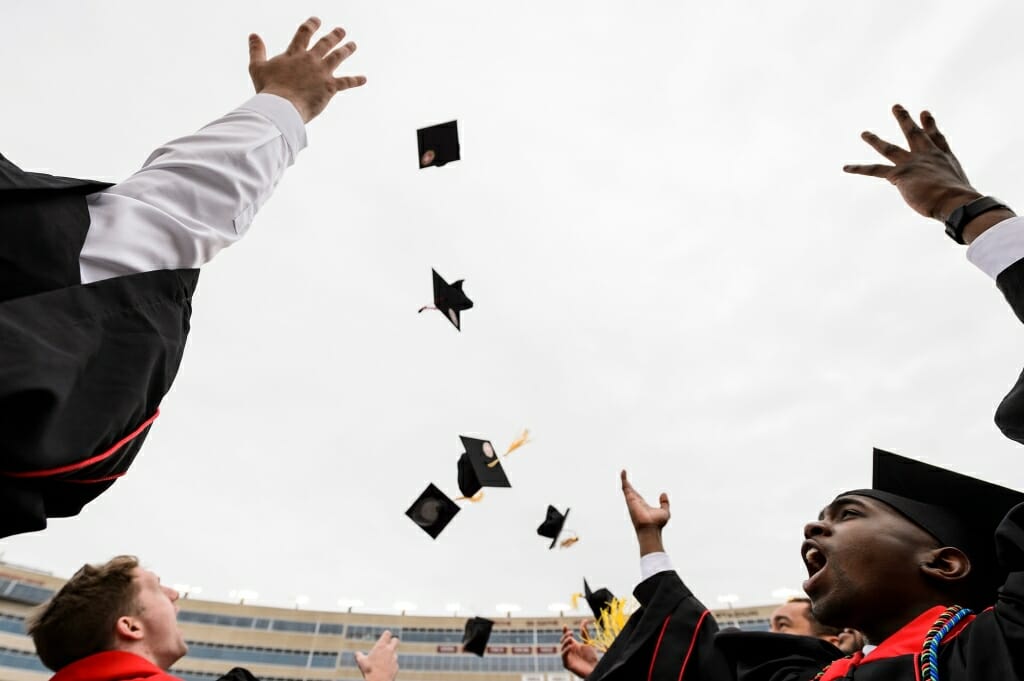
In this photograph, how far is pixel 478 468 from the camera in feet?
17.4

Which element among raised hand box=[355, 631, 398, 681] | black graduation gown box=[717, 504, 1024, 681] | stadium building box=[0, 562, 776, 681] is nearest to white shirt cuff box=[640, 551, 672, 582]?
black graduation gown box=[717, 504, 1024, 681]

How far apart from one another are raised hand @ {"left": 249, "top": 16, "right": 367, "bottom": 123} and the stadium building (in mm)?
44783

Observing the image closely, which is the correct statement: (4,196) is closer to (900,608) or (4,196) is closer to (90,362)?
(90,362)

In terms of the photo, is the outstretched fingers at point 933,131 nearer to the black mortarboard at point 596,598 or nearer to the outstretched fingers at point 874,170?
the outstretched fingers at point 874,170

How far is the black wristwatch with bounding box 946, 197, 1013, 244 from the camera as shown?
1587mm

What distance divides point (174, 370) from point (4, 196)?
0.35m

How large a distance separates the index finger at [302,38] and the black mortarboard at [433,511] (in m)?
4.85

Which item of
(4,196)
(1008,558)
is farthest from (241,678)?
(1008,558)

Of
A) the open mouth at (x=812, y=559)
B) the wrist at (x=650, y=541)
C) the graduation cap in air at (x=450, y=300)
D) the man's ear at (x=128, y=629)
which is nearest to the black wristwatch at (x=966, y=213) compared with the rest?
the open mouth at (x=812, y=559)

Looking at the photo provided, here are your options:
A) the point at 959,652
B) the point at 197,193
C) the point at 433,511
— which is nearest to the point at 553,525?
the point at 433,511

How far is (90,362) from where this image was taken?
84 cm

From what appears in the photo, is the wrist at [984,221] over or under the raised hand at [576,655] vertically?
over

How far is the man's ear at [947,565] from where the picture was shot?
198 centimetres

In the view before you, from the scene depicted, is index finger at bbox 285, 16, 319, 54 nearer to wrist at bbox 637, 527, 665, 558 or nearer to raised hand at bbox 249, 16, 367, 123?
raised hand at bbox 249, 16, 367, 123
